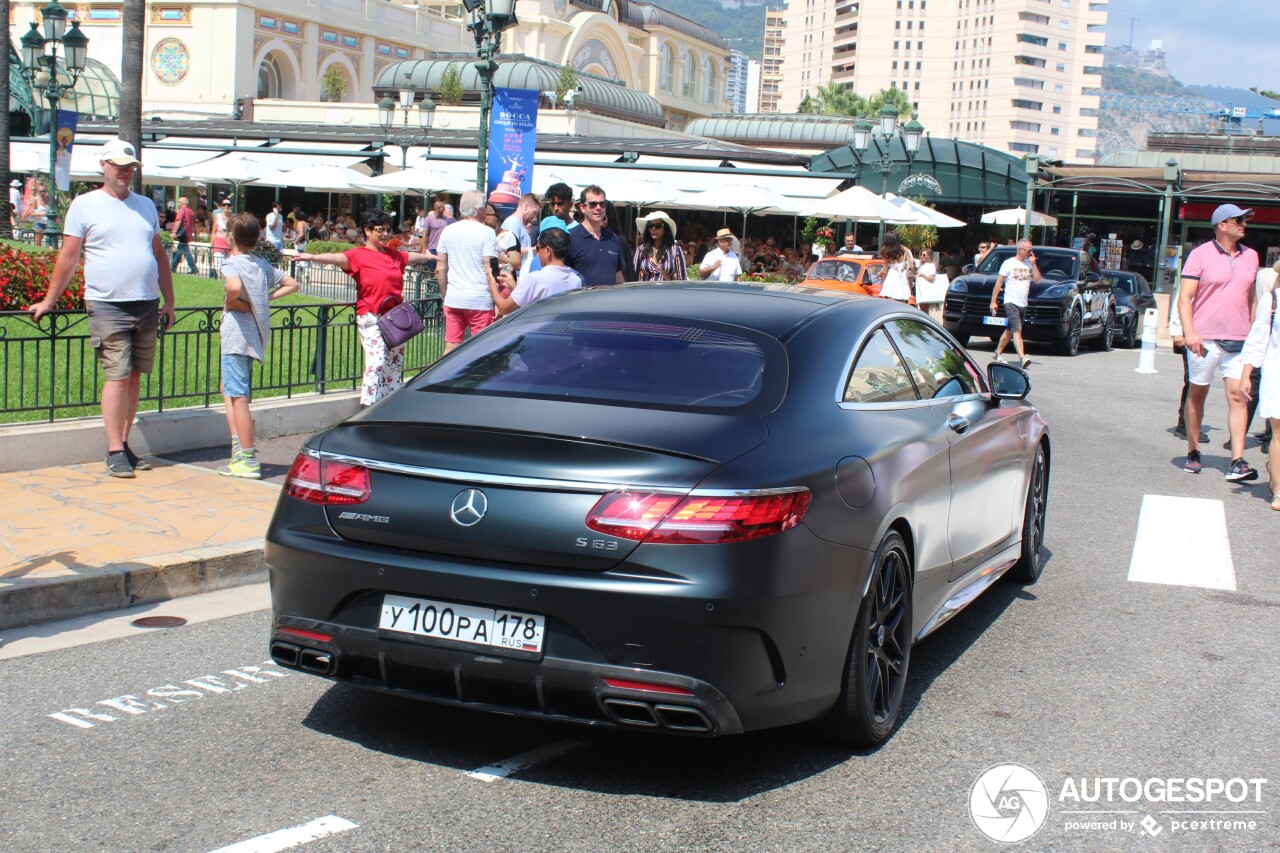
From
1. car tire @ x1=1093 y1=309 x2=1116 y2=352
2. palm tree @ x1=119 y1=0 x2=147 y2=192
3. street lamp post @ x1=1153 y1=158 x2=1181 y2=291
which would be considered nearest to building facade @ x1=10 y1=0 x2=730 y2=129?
street lamp post @ x1=1153 y1=158 x2=1181 y2=291

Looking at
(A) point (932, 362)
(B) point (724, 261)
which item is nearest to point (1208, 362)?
(A) point (932, 362)

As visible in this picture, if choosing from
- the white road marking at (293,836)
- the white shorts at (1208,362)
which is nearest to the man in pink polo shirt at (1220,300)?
the white shorts at (1208,362)

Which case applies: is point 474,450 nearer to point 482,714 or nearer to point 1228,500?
point 482,714

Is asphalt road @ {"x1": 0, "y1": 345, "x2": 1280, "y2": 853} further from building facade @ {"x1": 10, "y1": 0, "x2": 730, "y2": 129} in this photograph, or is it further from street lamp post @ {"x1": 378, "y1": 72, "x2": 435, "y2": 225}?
building facade @ {"x1": 10, "y1": 0, "x2": 730, "y2": 129}

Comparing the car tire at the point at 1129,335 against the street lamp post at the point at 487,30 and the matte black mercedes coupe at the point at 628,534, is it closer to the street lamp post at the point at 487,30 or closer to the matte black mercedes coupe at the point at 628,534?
the street lamp post at the point at 487,30

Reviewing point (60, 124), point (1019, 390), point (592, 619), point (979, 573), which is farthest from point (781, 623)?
point (60, 124)

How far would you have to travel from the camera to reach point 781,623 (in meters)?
4.04

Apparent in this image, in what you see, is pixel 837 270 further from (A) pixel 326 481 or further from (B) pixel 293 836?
(B) pixel 293 836

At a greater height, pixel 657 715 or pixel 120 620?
pixel 657 715

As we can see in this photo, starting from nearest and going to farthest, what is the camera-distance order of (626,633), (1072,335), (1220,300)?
(626,633) → (1220,300) → (1072,335)

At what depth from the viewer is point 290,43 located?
7700 cm

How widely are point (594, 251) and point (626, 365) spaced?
6.01 m

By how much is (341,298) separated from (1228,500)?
660 inches

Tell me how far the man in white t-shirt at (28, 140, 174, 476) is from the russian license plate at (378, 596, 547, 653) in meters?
4.67
